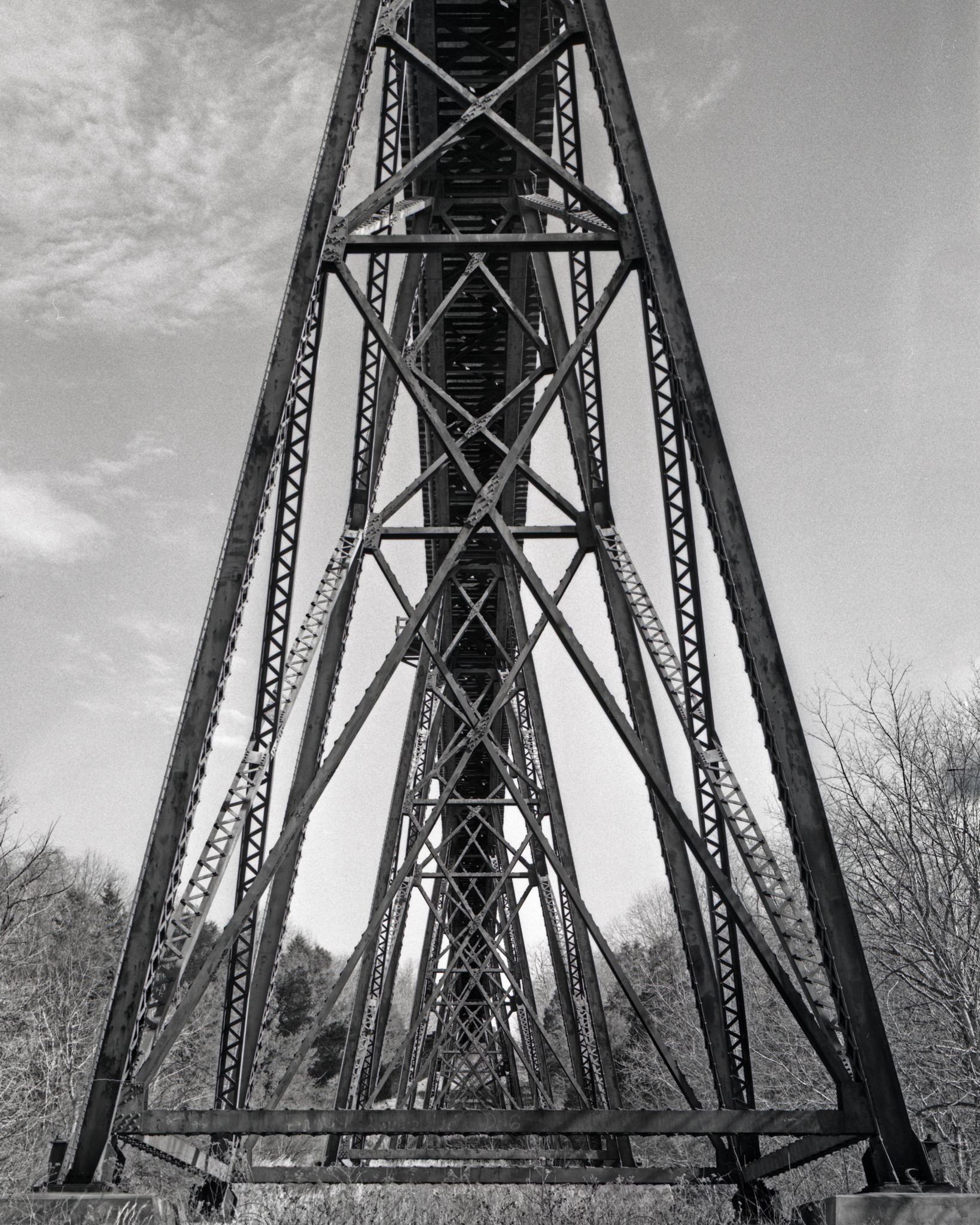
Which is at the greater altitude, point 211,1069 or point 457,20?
point 457,20

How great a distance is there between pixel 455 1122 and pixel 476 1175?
3.21m

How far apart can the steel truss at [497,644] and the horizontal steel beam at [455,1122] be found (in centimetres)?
1

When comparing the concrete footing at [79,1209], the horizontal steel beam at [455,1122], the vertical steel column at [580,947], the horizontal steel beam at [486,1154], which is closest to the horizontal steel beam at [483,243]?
the vertical steel column at [580,947]

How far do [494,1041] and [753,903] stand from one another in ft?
23.9

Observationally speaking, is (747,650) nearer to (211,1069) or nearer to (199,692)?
(199,692)

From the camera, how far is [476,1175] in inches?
282

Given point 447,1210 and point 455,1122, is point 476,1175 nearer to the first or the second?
point 447,1210

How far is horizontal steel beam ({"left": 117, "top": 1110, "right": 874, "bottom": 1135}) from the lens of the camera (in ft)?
14.0

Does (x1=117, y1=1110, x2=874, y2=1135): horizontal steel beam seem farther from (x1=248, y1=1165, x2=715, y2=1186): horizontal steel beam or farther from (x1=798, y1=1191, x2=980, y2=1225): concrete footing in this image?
(x1=248, y1=1165, x2=715, y2=1186): horizontal steel beam

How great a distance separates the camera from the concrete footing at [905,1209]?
Result: 335 centimetres

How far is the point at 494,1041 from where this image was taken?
2548cm

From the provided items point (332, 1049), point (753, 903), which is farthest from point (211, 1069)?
point (753, 903)

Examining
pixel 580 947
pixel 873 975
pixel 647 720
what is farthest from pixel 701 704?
pixel 873 975

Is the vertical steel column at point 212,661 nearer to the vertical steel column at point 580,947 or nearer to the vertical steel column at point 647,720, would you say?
the vertical steel column at point 647,720
